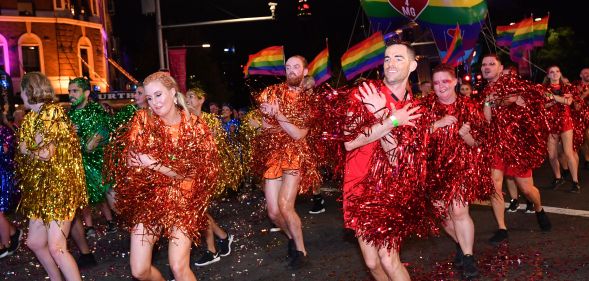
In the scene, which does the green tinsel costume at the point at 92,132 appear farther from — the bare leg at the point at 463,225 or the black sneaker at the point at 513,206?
the black sneaker at the point at 513,206

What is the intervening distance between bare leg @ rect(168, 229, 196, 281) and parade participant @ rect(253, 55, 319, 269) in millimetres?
1643

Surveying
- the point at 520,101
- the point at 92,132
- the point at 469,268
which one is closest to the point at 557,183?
the point at 520,101

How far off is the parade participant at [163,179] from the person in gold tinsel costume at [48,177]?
824 millimetres

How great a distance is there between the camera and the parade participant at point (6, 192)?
7.08 m

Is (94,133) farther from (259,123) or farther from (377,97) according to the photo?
(377,97)

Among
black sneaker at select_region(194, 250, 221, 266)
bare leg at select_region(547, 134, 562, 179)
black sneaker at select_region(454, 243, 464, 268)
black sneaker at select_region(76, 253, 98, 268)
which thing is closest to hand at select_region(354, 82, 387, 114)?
black sneaker at select_region(454, 243, 464, 268)

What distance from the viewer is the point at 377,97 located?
3.72m

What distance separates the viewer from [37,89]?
4.79 metres

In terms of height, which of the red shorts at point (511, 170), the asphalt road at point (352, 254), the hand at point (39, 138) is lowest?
the asphalt road at point (352, 254)

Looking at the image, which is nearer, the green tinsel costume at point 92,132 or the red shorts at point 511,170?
the red shorts at point 511,170

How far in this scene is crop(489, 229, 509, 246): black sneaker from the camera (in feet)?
19.9

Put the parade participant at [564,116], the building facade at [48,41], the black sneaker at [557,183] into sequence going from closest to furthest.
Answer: the parade participant at [564,116], the black sneaker at [557,183], the building facade at [48,41]

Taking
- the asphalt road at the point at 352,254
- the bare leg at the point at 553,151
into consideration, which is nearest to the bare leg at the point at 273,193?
the asphalt road at the point at 352,254

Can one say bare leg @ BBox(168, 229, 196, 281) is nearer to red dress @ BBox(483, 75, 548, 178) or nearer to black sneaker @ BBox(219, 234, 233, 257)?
black sneaker @ BBox(219, 234, 233, 257)
